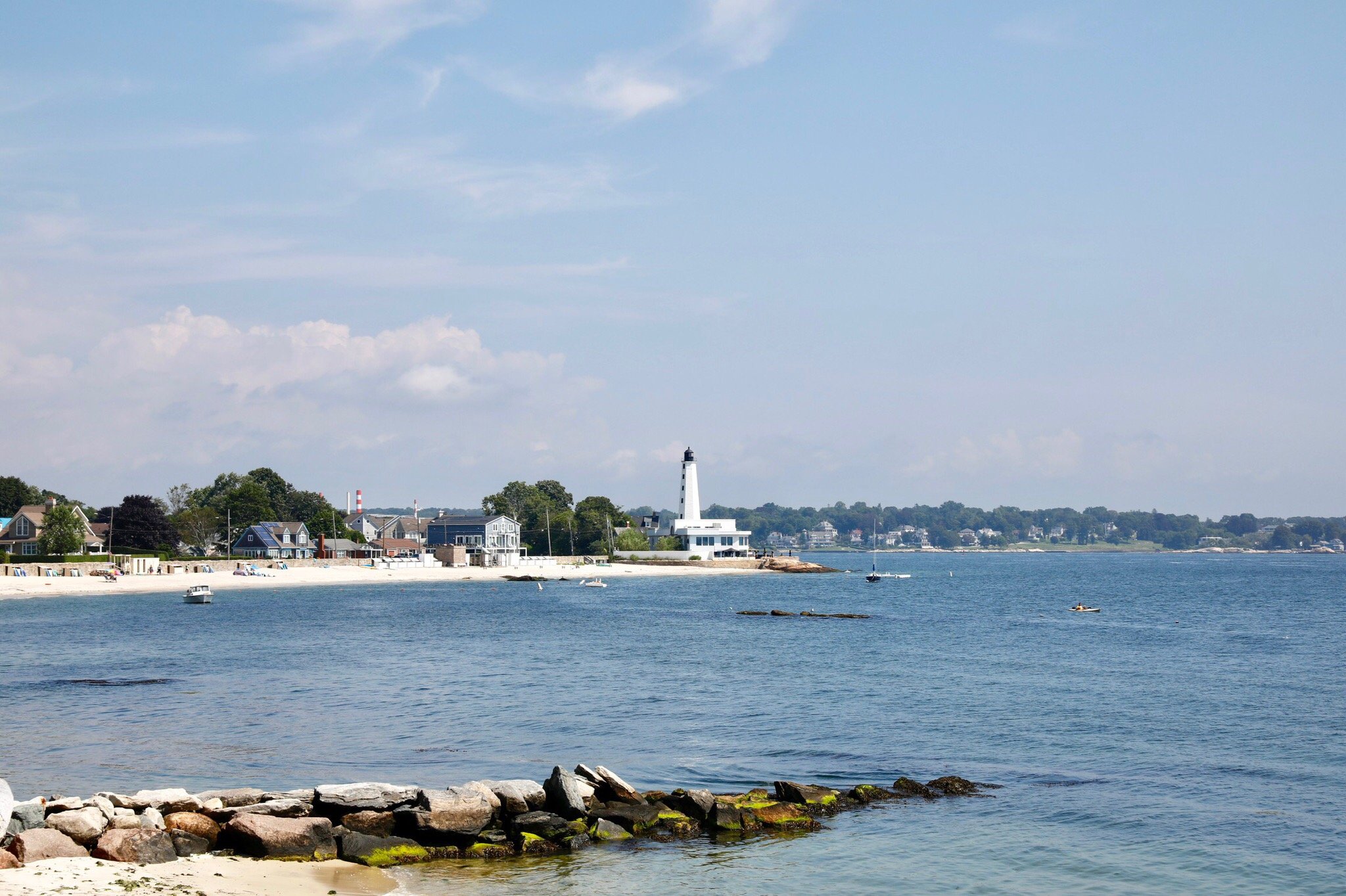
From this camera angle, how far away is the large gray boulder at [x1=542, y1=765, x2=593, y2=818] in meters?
20.2

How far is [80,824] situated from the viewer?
17.4 m

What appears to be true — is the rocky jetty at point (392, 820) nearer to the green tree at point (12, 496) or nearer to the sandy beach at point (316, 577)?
the sandy beach at point (316, 577)

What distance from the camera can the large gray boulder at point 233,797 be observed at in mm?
19484

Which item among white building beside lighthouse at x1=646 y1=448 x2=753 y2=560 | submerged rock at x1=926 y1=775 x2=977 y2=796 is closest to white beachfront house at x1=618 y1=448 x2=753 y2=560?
white building beside lighthouse at x1=646 y1=448 x2=753 y2=560

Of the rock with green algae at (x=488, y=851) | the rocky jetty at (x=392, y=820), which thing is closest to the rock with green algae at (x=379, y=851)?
the rocky jetty at (x=392, y=820)

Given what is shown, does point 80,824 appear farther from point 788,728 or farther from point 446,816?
point 788,728

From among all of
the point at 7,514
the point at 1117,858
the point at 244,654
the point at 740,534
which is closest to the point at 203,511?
the point at 7,514

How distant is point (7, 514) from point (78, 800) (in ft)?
502

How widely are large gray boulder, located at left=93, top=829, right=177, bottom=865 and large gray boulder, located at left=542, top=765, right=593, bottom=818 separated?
244 inches

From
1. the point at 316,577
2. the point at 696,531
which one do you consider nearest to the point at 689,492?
the point at 696,531

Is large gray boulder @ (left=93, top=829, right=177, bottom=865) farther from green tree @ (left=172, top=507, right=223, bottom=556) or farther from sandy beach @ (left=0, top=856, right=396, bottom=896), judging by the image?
green tree @ (left=172, top=507, right=223, bottom=556)

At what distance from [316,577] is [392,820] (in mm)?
106816

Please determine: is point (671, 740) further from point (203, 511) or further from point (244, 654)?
point (203, 511)

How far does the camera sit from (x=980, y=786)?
79.4 ft
